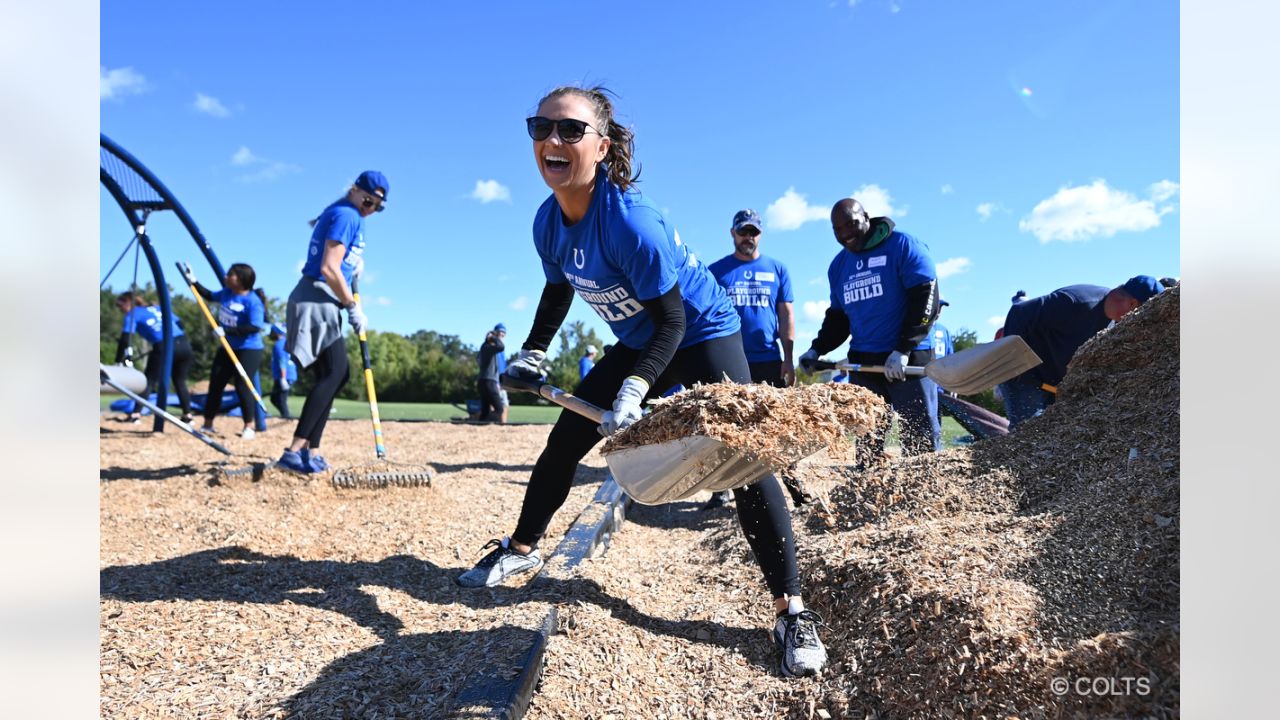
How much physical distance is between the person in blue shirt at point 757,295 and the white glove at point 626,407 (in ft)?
9.44

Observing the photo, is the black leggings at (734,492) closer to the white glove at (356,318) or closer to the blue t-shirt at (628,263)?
the blue t-shirt at (628,263)

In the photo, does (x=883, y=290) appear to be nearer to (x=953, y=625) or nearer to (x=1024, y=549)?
(x=1024, y=549)

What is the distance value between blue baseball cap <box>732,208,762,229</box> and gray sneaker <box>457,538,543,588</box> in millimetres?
3102

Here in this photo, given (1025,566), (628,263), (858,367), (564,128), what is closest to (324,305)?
(564,128)

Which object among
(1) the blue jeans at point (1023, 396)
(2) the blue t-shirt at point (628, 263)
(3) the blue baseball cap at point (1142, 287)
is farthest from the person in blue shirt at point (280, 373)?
(3) the blue baseball cap at point (1142, 287)

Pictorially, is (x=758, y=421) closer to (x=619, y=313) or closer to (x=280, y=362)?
(x=619, y=313)

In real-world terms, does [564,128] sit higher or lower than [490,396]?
higher

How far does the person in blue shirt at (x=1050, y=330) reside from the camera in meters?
4.96

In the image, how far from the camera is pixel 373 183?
473 centimetres

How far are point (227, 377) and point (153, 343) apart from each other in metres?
2.59

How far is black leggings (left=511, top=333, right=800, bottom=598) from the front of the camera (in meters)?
2.35

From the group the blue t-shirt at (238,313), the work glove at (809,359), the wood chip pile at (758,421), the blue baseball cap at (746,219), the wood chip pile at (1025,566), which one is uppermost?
the blue baseball cap at (746,219)

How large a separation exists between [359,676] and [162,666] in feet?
Result: 1.94

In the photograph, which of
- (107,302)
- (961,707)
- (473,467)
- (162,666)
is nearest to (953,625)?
(961,707)
